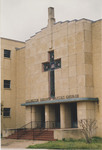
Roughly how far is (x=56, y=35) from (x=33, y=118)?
11.0 m

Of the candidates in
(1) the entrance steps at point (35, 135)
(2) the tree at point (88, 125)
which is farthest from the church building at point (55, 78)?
(1) the entrance steps at point (35, 135)

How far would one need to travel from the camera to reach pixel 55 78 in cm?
3466

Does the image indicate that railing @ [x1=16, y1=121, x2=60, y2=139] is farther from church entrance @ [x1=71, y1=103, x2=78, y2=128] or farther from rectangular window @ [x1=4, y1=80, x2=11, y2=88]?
rectangular window @ [x1=4, y1=80, x2=11, y2=88]

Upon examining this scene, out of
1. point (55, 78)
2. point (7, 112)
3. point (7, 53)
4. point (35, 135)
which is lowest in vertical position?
point (35, 135)

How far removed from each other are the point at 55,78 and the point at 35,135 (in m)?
6.98

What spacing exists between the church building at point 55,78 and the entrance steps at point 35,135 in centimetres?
116

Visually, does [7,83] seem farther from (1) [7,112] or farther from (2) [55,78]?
(2) [55,78]

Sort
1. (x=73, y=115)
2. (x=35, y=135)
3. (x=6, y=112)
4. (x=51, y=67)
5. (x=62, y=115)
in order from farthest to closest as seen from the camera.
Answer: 1. (x=6, y=112)
2. (x=51, y=67)
3. (x=73, y=115)
4. (x=62, y=115)
5. (x=35, y=135)

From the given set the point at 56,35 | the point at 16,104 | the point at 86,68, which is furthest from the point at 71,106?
the point at 16,104

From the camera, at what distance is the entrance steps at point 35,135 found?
30.9m

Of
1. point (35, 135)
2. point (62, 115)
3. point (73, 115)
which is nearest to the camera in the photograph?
point (35, 135)

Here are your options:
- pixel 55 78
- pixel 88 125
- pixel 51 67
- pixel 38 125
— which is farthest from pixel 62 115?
pixel 51 67

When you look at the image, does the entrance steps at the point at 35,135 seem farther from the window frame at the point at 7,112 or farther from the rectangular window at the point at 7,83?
the rectangular window at the point at 7,83

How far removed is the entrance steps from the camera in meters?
30.9
